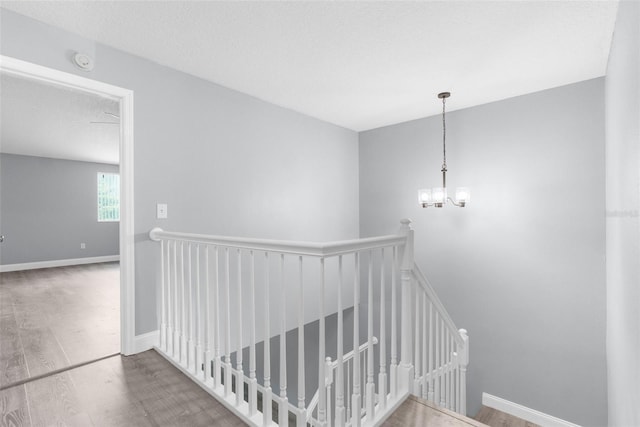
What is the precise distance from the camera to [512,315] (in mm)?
3205

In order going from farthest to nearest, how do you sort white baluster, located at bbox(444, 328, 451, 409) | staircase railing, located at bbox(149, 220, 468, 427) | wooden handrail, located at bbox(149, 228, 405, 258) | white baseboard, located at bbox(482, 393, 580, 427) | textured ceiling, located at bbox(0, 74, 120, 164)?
textured ceiling, located at bbox(0, 74, 120, 164) → white baseboard, located at bbox(482, 393, 580, 427) → white baluster, located at bbox(444, 328, 451, 409) → staircase railing, located at bbox(149, 220, 468, 427) → wooden handrail, located at bbox(149, 228, 405, 258)

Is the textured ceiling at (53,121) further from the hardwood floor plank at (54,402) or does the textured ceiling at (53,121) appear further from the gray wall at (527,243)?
the gray wall at (527,243)

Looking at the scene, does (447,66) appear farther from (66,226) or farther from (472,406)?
(66,226)

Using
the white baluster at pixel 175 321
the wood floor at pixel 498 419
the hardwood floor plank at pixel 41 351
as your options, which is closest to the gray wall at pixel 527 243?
the wood floor at pixel 498 419

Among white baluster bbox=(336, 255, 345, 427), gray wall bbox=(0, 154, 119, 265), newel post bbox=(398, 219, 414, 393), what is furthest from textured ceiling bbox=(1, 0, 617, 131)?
gray wall bbox=(0, 154, 119, 265)

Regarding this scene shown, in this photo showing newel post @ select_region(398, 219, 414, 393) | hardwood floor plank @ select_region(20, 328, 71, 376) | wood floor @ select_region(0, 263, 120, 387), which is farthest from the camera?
wood floor @ select_region(0, 263, 120, 387)

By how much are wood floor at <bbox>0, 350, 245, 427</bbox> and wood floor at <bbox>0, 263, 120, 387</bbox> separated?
0.26 meters

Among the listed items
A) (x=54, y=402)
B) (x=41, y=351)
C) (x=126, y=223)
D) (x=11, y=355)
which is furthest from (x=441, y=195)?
(x=11, y=355)

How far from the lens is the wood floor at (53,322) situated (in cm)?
220

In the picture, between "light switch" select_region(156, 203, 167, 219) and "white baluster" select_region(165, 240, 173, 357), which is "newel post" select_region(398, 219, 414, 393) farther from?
"light switch" select_region(156, 203, 167, 219)

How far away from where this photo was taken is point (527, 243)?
3107 millimetres

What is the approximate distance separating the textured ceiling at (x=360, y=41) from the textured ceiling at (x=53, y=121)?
66 cm

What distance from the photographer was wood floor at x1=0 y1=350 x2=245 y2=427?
1.57m

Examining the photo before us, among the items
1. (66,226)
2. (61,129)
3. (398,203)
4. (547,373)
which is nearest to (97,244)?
(66,226)
